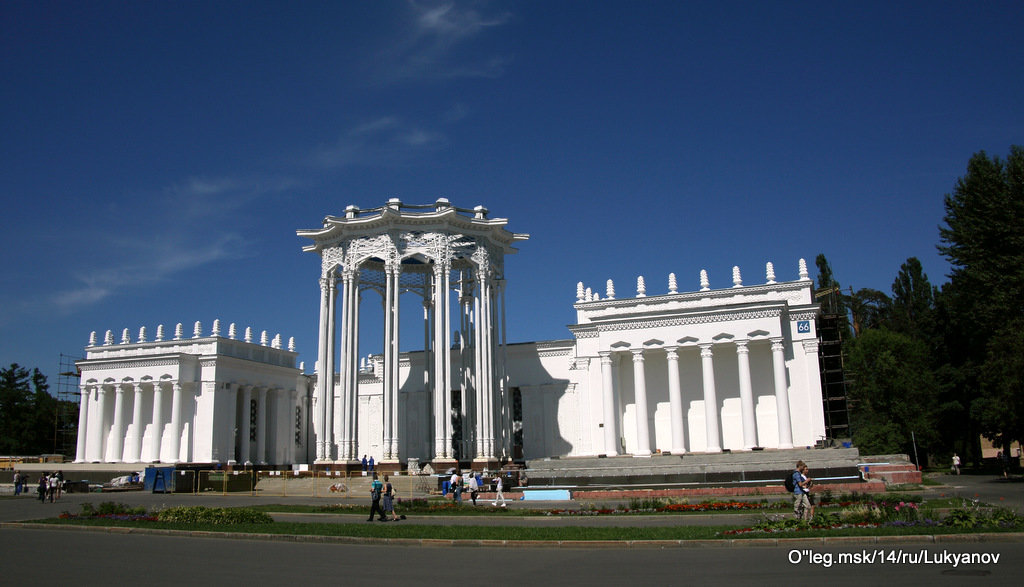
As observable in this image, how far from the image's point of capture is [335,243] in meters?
49.2

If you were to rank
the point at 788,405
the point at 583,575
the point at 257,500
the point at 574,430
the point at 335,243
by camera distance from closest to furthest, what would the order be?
the point at 583,575 → the point at 257,500 → the point at 788,405 → the point at 335,243 → the point at 574,430

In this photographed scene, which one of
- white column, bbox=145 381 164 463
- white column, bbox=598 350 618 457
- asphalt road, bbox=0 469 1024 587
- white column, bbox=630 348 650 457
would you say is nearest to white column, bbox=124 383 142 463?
white column, bbox=145 381 164 463

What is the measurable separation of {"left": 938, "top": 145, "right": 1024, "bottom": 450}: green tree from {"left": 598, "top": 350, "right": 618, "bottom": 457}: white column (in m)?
20.6

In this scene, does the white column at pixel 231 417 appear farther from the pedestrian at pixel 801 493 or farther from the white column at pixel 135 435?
the pedestrian at pixel 801 493

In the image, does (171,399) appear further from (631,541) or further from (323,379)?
(631,541)

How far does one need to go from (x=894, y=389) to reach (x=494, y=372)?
33637 mm

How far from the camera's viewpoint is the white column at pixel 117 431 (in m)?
59.8

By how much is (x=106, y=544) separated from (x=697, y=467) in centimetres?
2671

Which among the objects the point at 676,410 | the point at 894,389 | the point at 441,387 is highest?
the point at 441,387

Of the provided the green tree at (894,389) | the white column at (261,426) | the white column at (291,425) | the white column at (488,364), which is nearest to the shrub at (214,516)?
the white column at (488,364)

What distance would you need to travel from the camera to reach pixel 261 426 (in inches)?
2544

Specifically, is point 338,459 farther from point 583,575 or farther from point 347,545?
point 583,575

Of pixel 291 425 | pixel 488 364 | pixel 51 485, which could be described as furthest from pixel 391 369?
pixel 291 425

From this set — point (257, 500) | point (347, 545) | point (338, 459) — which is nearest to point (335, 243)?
point (338, 459)
